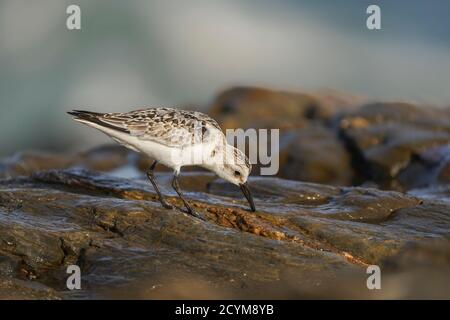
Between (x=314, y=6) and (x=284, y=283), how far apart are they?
2648 cm

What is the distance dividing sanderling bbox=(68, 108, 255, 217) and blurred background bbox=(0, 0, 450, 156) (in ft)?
53.3

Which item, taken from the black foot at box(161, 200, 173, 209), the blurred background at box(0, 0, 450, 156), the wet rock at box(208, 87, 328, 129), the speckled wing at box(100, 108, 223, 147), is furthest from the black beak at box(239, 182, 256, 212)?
the blurred background at box(0, 0, 450, 156)

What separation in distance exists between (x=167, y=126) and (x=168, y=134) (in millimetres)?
109

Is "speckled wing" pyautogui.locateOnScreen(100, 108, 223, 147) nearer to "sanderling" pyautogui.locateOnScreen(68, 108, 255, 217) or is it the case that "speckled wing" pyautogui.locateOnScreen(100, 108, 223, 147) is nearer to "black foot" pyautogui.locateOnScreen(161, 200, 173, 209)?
"sanderling" pyautogui.locateOnScreen(68, 108, 255, 217)

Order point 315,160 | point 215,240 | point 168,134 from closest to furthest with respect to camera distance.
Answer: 1. point 215,240
2. point 168,134
3. point 315,160

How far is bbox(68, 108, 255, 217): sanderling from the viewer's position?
29.8 feet

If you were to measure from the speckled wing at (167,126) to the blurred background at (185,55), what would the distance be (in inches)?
641

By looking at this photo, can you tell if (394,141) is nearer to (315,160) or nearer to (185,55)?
(315,160)

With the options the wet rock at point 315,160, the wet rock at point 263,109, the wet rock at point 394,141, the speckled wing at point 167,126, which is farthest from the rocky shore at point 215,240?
the wet rock at point 263,109

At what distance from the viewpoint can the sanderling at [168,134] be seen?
9086 millimetres

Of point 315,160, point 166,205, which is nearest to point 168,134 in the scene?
point 166,205

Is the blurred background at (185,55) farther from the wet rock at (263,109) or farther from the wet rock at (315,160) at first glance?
the wet rock at (315,160)

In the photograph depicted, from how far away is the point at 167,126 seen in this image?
9.12m
